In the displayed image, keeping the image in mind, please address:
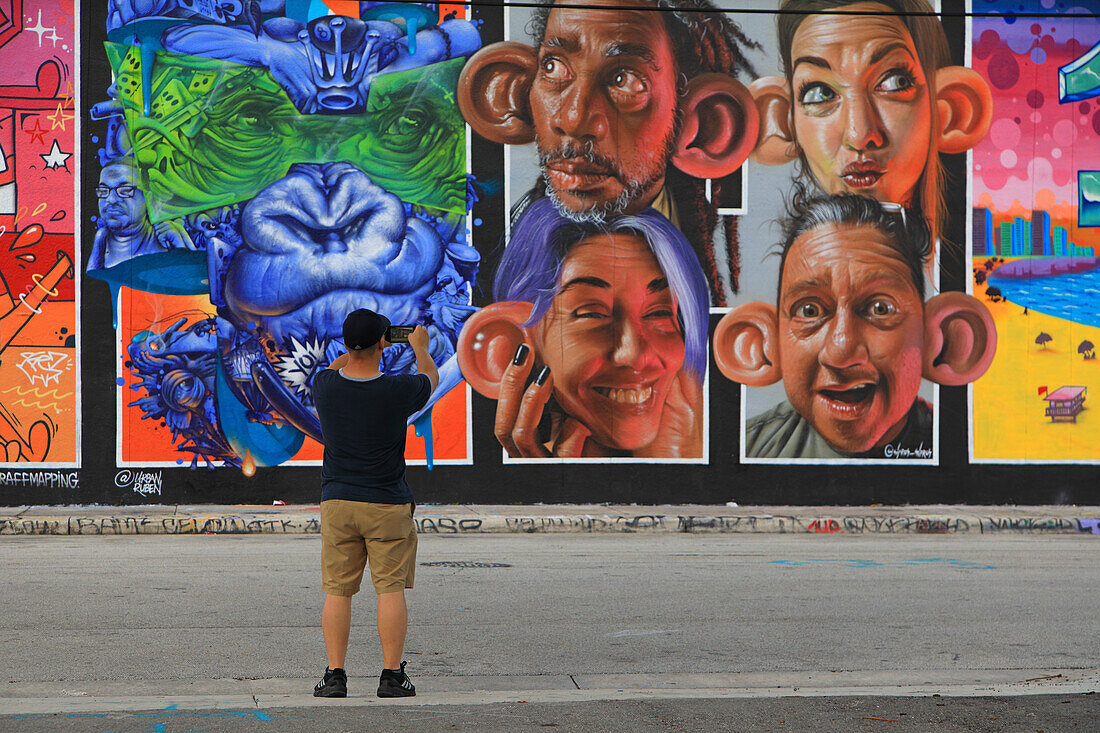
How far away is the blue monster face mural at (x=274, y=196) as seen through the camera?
13.0m

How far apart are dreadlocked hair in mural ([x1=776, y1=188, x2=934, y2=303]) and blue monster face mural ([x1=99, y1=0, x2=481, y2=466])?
3871mm

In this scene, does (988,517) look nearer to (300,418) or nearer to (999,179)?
(999,179)

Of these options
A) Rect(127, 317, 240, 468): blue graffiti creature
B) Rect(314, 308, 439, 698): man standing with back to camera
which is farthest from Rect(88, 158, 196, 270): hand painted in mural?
Rect(314, 308, 439, 698): man standing with back to camera

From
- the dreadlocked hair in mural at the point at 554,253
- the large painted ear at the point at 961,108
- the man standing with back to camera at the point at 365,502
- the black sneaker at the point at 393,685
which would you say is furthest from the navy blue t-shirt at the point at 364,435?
the large painted ear at the point at 961,108

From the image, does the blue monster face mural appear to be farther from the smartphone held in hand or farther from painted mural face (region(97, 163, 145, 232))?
the smartphone held in hand

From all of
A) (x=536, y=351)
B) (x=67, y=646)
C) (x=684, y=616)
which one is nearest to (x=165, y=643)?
(x=67, y=646)

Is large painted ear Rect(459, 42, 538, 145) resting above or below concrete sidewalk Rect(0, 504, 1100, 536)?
above

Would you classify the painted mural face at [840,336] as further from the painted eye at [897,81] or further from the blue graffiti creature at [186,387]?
the blue graffiti creature at [186,387]

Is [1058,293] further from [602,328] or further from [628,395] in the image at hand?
[602,328]

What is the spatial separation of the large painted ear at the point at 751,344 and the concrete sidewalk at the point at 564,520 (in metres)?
1.60

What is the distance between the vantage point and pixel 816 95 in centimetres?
1360

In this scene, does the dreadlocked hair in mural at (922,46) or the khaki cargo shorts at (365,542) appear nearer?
the khaki cargo shorts at (365,542)

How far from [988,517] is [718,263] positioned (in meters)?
4.11

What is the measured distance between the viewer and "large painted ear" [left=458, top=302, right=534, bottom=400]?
1334 cm
